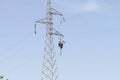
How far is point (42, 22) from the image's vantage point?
69.5 meters

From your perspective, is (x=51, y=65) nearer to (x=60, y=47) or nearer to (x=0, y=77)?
(x=60, y=47)

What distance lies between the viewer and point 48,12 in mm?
69875

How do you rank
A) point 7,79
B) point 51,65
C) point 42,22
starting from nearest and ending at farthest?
point 51,65 → point 42,22 → point 7,79

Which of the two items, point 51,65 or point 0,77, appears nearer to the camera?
point 51,65

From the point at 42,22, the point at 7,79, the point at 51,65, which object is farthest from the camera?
the point at 7,79

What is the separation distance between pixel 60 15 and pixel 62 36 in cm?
354

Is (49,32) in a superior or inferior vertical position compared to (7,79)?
superior

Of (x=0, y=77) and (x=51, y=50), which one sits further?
(x=0, y=77)

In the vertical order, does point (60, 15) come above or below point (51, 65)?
above

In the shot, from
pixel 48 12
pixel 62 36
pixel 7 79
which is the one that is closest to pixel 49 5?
pixel 48 12

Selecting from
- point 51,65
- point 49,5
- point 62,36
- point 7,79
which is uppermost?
point 49,5

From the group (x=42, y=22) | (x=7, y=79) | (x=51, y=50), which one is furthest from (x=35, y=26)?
(x=7, y=79)

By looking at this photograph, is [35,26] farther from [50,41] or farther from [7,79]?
[7,79]

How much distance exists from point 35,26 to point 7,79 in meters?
45.4
